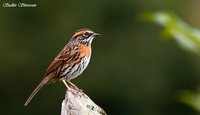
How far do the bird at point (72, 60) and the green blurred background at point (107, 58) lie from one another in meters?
14.9

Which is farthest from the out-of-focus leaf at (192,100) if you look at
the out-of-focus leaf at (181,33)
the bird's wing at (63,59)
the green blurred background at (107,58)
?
the green blurred background at (107,58)

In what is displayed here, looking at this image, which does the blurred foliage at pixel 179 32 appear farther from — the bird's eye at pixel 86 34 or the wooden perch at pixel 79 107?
the bird's eye at pixel 86 34

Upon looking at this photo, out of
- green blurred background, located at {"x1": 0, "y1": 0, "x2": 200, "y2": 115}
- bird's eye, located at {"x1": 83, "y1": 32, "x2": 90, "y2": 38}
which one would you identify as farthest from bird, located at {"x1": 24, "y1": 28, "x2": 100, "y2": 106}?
green blurred background, located at {"x1": 0, "y1": 0, "x2": 200, "y2": 115}

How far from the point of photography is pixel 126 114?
2519 cm

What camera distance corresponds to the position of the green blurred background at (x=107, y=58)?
24953 millimetres

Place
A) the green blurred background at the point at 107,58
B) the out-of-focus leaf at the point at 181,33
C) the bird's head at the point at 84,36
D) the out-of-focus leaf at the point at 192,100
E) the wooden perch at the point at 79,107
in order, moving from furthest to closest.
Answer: the green blurred background at the point at 107,58, the bird's head at the point at 84,36, the out-of-focus leaf at the point at 192,100, the out-of-focus leaf at the point at 181,33, the wooden perch at the point at 79,107

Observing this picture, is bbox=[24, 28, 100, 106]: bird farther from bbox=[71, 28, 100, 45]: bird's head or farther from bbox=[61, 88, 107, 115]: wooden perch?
bbox=[61, 88, 107, 115]: wooden perch

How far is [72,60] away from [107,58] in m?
16.5

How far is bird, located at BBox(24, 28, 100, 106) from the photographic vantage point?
29.9 feet

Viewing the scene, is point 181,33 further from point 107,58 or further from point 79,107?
point 107,58

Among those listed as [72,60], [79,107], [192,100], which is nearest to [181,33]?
[192,100]

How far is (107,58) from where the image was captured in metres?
25.8

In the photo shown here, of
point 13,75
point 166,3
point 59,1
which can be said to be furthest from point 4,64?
point 166,3

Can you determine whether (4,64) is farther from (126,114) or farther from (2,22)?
(126,114)
